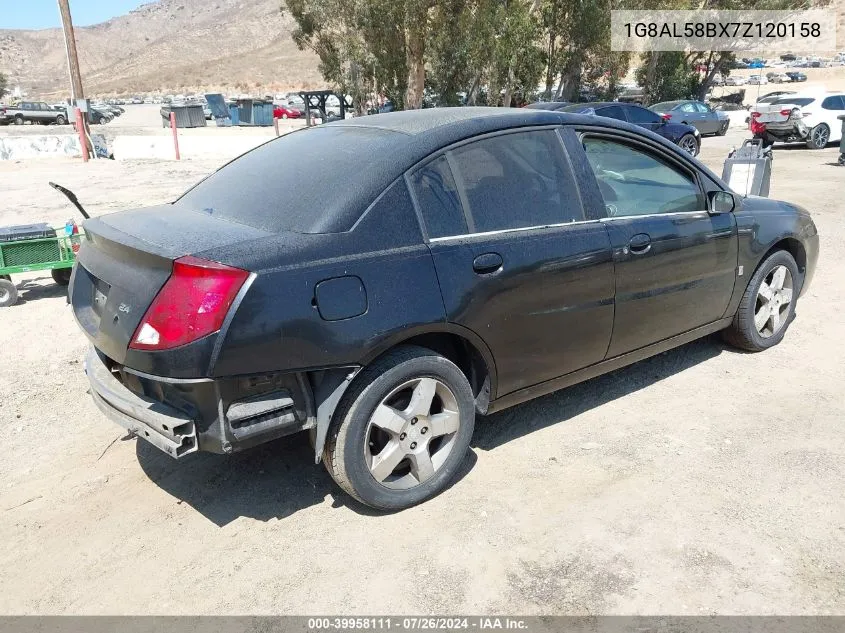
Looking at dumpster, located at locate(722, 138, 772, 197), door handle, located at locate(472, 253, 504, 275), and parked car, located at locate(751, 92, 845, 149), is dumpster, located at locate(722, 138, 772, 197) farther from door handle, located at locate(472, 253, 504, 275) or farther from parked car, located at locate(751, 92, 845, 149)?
parked car, located at locate(751, 92, 845, 149)

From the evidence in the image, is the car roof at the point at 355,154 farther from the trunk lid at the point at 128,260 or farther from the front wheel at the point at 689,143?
the front wheel at the point at 689,143

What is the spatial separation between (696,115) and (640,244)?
Result: 23.2 metres

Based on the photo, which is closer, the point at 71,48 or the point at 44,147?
the point at 44,147

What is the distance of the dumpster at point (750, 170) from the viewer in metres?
9.16

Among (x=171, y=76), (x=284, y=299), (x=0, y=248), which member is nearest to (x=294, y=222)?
(x=284, y=299)

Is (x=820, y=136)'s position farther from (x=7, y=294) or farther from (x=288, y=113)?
(x=288, y=113)

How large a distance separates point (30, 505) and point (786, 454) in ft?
12.7

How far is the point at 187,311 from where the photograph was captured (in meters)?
2.73

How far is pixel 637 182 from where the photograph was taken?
423cm

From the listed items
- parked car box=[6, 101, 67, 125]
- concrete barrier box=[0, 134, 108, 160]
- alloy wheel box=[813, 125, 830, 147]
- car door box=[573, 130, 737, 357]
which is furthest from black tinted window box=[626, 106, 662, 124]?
parked car box=[6, 101, 67, 125]

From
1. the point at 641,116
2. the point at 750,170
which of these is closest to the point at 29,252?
the point at 750,170

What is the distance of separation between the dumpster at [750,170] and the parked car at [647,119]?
23.6 feet

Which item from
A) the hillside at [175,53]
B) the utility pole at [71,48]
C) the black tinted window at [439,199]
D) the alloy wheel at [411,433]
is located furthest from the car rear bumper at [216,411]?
the hillside at [175,53]

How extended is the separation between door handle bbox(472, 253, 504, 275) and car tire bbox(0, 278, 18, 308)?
523 centimetres
